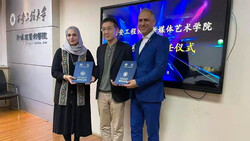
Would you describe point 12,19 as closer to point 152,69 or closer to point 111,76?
point 111,76

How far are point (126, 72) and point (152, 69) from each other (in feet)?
0.79

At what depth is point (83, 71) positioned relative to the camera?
1909 millimetres

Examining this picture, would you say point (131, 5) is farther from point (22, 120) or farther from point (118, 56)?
point (22, 120)

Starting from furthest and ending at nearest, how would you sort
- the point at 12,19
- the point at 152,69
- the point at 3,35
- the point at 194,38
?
the point at 3,35 → the point at 12,19 → the point at 194,38 → the point at 152,69

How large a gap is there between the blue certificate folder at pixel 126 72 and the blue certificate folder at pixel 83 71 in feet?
1.07

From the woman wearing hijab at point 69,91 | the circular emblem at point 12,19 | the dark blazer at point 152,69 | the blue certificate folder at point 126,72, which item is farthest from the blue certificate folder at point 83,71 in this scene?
the circular emblem at point 12,19

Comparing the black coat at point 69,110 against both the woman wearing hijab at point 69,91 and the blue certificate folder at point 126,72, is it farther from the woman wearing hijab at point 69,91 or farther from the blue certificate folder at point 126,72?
the blue certificate folder at point 126,72

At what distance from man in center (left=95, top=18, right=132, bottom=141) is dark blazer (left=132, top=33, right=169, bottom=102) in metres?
0.20

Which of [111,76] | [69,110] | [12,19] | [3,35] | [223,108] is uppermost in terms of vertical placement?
[12,19]

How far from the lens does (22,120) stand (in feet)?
11.0

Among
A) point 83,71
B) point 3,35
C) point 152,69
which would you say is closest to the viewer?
point 152,69

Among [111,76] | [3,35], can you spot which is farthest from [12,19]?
[111,76]

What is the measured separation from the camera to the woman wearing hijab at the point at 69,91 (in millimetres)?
1964

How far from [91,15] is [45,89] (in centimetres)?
159
